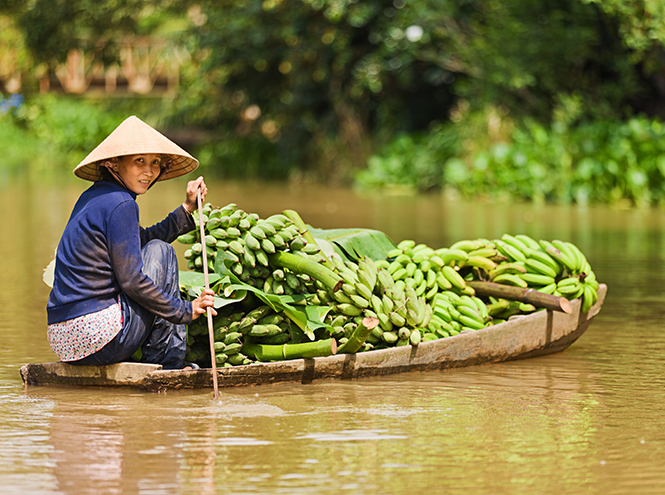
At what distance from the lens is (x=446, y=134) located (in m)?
21.0

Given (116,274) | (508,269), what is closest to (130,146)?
(116,274)

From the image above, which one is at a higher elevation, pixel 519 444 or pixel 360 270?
pixel 360 270

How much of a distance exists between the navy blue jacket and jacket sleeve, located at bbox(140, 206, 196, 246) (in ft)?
1.34

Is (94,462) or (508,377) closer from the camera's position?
(94,462)

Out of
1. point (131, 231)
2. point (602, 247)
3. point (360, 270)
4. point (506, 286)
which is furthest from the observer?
point (602, 247)

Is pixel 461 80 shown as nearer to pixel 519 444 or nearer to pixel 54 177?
pixel 54 177

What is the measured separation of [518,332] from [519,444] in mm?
1700

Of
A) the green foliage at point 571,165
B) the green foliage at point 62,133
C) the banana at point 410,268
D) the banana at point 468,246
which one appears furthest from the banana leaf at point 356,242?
the green foliage at point 62,133

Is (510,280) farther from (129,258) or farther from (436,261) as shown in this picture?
(129,258)

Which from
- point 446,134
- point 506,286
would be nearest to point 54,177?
point 446,134

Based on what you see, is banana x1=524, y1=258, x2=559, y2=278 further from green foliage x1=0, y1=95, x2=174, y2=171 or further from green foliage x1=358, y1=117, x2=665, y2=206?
green foliage x1=0, y1=95, x2=174, y2=171

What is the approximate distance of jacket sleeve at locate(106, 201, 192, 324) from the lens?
4.69m

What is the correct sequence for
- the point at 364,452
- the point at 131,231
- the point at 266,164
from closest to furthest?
the point at 364,452 < the point at 131,231 < the point at 266,164

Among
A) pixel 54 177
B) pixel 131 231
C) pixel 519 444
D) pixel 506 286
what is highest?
pixel 54 177
